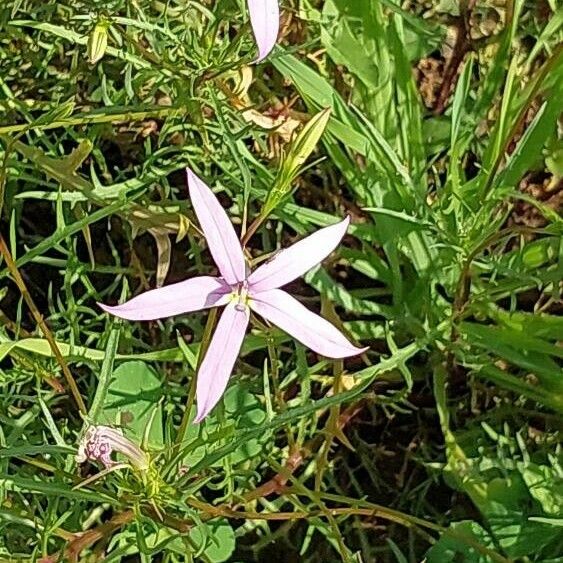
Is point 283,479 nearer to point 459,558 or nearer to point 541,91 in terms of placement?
point 459,558

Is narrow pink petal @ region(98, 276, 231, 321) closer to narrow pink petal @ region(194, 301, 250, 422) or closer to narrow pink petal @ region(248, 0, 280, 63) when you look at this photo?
narrow pink petal @ region(194, 301, 250, 422)

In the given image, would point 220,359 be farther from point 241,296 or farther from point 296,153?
point 296,153

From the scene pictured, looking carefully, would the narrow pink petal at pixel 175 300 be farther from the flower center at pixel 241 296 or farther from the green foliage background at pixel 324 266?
the green foliage background at pixel 324 266

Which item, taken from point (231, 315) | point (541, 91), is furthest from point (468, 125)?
point (231, 315)

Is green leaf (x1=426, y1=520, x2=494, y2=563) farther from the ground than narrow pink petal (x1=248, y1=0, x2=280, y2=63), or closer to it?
closer to it

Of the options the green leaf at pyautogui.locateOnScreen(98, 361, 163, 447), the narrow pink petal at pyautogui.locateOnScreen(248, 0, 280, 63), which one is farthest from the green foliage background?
the narrow pink petal at pyautogui.locateOnScreen(248, 0, 280, 63)
